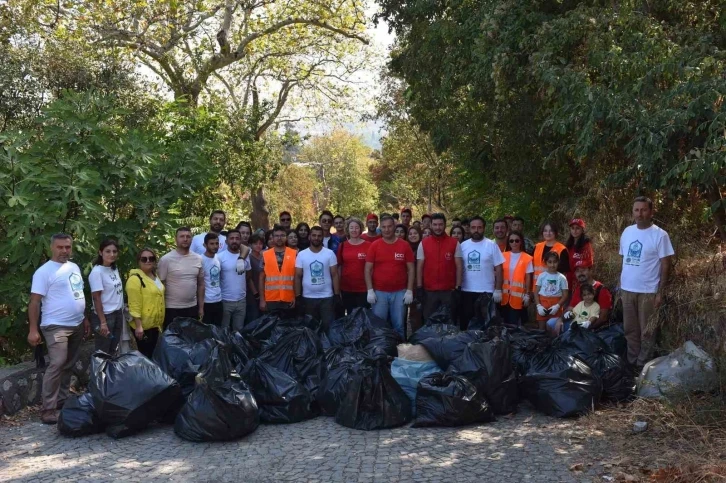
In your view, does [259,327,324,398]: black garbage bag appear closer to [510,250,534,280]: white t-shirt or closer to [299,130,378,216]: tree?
[510,250,534,280]: white t-shirt

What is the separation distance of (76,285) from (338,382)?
2.35 meters

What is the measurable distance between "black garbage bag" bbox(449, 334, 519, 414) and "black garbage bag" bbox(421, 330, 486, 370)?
31 centimetres

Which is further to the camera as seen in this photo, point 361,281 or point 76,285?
point 361,281

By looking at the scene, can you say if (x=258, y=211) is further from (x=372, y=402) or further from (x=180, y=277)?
(x=372, y=402)

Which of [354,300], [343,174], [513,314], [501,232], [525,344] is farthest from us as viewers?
[343,174]

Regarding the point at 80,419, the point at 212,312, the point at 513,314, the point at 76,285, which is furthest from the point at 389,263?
the point at 80,419

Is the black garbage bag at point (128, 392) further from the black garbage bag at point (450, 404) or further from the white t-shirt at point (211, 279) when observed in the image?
the black garbage bag at point (450, 404)

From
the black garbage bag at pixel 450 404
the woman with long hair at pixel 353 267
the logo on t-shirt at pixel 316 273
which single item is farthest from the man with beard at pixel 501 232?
the black garbage bag at pixel 450 404

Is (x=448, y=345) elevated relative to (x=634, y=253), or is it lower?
lower

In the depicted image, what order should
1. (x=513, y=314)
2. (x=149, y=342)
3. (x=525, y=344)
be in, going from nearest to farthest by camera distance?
(x=525, y=344) → (x=149, y=342) → (x=513, y=314)

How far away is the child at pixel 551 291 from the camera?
712 cm

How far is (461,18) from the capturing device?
9.99 m

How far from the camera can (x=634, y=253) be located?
6.31m

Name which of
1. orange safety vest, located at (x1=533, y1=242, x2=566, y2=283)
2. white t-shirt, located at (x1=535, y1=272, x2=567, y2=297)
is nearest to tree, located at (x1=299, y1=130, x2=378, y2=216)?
orange safety vest, located at (x1=533, y1=242, x2=566, y2=283)
